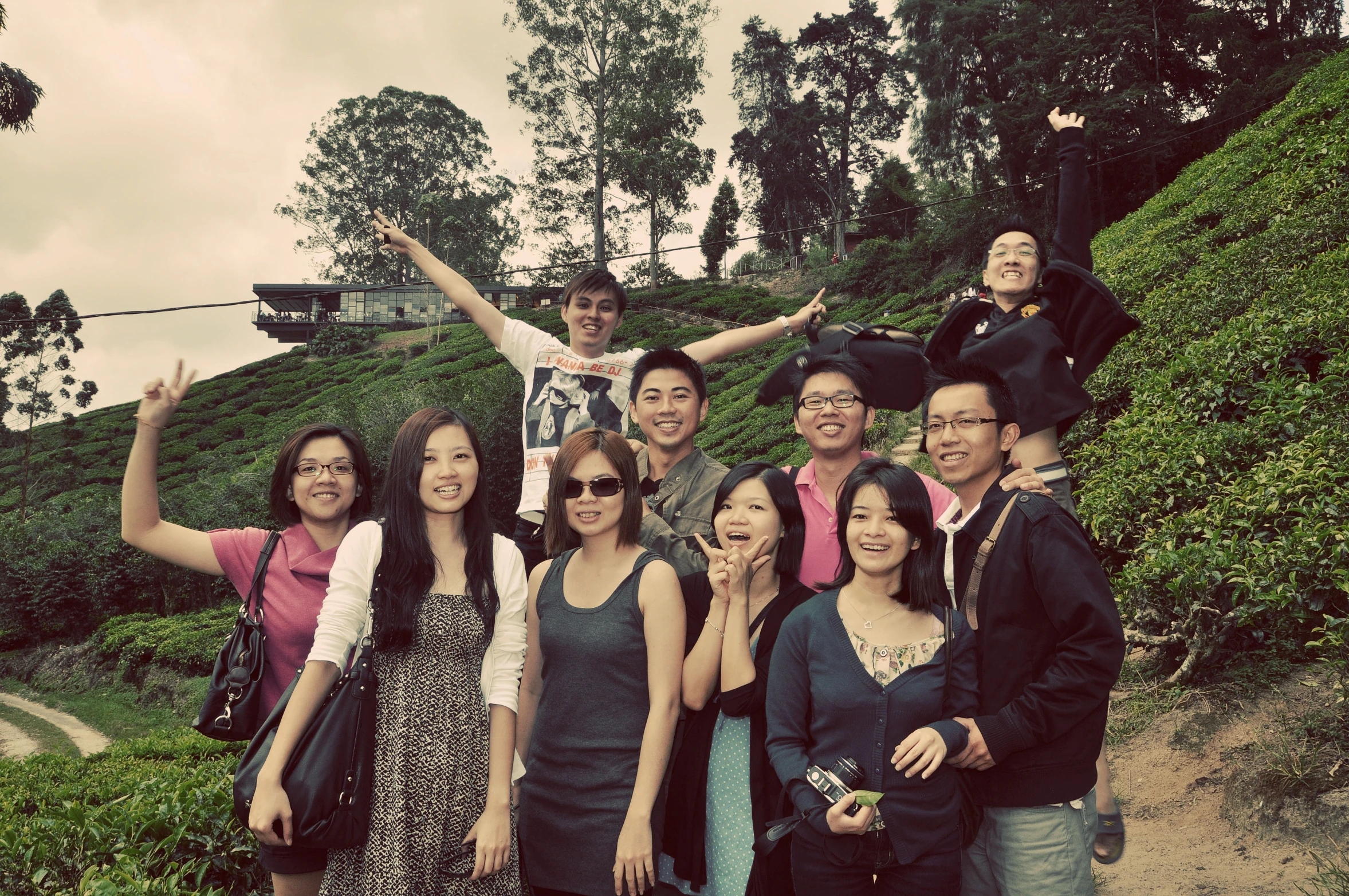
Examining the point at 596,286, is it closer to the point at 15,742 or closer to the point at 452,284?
the point at 452,284

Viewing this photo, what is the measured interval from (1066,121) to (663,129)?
99.0ft

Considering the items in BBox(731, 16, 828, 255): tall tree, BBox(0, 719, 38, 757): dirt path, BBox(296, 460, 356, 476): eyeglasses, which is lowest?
BBox(0, 719, 38, 757): dirt path

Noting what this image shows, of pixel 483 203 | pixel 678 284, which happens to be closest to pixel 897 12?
pixel 678 284

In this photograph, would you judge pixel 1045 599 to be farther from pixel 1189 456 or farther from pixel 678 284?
pixel 678 284

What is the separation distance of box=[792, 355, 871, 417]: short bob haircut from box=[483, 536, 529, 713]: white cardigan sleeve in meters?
1.04

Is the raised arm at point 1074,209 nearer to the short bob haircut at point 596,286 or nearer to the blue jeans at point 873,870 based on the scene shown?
the short bob haircut at point 596,286

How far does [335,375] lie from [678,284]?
1597 cm

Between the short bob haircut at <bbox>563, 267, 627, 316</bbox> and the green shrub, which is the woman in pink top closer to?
the green shrub

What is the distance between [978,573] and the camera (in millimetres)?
2104

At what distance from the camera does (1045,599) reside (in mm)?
1964

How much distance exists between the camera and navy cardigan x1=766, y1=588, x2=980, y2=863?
74.3 inches

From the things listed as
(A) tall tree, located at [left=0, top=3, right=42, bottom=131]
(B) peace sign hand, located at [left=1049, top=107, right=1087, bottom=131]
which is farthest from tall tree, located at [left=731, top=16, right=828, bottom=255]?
(B) peace sign hand, located at [left=1049, top=107, right=1087, bottom=131]

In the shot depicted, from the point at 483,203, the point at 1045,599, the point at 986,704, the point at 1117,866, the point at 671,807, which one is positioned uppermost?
the point at 483,203

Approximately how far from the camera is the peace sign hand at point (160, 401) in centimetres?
256
